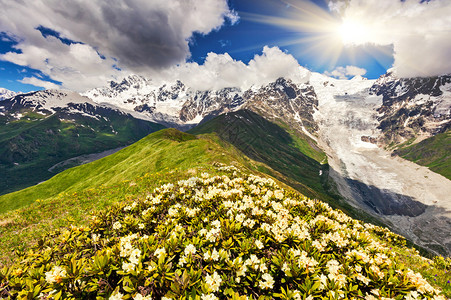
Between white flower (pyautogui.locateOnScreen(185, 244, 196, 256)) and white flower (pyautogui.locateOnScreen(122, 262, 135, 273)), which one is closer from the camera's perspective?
white flower (pyautogui.locateOnScreen(122, 262, 135, 273))

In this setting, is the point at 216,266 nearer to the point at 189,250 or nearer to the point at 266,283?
the point at 189,250

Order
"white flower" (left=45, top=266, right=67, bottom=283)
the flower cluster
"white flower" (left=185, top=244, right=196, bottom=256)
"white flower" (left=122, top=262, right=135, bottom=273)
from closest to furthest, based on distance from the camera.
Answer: "white flower" (left=45, top=266, right=67, bottom=283) → the flower cluster → "white flower" (left=122, top=262, right=135, bottom=273) → "white flower" (left=185, top=244, right=196, bottom=256)

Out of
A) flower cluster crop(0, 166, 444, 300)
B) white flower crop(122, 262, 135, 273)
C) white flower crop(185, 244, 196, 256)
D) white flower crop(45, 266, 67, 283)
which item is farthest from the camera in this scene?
white flower crop(185, 244, 196, 256)

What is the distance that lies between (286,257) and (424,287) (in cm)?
415

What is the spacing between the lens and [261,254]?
673 centimetres

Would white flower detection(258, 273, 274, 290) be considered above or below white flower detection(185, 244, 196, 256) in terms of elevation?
below

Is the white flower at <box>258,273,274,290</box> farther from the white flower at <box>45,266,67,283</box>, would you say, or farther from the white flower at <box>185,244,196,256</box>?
the white flower at <box>45,266,67,283</box>

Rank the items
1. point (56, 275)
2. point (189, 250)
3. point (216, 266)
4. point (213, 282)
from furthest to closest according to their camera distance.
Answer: point (189, 250) → point (216, 266) → point (213, 282) → point (56, 275)

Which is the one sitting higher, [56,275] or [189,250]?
[189,250]

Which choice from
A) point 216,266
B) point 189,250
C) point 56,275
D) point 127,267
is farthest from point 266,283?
point 56,275

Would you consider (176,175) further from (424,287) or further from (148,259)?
(424,287)

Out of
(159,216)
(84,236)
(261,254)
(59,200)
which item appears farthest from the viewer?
(59,200)

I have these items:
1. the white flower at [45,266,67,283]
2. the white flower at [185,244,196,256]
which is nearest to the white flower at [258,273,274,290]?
the white flower at [185,244,196,256]

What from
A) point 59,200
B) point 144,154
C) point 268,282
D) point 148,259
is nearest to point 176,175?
point 59,200
